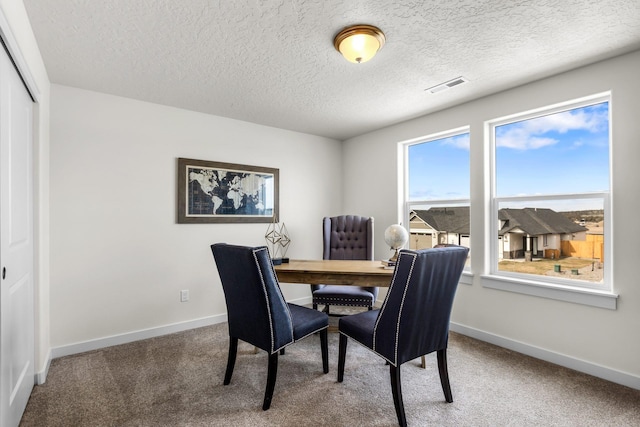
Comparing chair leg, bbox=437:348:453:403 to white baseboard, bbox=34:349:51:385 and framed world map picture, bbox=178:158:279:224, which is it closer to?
framed world map picture, bbox=178:158:279:224

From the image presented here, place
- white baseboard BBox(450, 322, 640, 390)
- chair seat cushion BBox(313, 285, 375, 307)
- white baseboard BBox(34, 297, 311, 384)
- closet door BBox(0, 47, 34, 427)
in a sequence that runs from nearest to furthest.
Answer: closet door BBox(0, 47, 34, 427)
white baseboard BBox(450, 322, 640, 390)
white baseboard BBox(34, 297, 311, 384)
chair seat cushion BBox(313, 285, 375, 307)

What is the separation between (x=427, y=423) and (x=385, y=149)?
310cm

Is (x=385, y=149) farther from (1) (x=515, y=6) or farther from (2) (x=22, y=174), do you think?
(2) (x=22, y=174)

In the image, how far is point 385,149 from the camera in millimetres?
4066

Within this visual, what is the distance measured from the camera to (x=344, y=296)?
298cm

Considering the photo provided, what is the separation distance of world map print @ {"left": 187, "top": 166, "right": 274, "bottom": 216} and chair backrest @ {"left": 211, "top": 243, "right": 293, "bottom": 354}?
1.51 metres

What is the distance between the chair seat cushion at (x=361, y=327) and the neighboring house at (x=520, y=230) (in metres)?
1.67

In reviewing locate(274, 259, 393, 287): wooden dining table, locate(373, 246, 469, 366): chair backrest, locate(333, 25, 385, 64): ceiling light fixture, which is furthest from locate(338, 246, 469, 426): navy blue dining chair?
locate(333, 25, 385, 64): ceiling light fixture

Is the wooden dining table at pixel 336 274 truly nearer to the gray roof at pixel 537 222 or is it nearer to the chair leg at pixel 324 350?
the chair leg at pixel 324 350

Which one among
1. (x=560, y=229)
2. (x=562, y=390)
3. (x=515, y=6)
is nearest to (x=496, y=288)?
(x=560, y=229)

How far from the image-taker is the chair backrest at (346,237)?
142 inches

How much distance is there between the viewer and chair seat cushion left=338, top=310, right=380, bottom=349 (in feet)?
6.34

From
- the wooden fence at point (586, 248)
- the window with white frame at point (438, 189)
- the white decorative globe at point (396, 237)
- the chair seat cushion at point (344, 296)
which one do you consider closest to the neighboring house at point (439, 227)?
the window with white frame at point (438, 189)

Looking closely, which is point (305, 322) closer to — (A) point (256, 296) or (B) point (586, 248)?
(A) point (256, 296)
